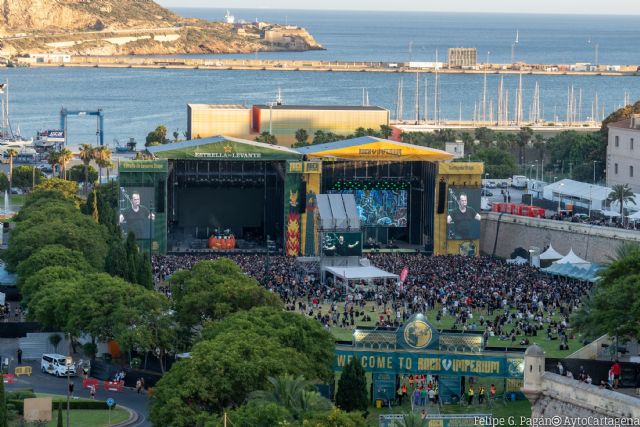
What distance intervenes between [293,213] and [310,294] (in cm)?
1439

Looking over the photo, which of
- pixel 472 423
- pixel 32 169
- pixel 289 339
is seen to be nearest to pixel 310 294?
pixel 289 339

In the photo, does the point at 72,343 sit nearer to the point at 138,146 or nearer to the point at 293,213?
the point at 293,213

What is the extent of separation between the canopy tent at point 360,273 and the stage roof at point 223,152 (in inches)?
414

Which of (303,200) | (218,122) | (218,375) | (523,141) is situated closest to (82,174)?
(218,122)

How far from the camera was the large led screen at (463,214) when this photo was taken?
76562 mm

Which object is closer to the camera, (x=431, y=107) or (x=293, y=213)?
(x=293, y=213)

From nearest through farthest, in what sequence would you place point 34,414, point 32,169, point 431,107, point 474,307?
point 34,414 < point 474,307 < point 32,169 < point 431,107

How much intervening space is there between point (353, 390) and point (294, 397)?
477 centimetres

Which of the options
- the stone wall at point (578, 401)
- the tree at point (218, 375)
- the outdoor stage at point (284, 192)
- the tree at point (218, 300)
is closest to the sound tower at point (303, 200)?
the outdoor stage at point (284, 192)

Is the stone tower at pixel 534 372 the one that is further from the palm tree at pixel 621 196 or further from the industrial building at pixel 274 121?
the industrial building at pixel 274 121

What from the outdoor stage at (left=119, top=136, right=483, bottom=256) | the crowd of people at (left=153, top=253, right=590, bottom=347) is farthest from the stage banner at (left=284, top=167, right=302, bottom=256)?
the crowd of people at (left=153, top=253, right=590, bottom=347)

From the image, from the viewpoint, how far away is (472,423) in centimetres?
3928

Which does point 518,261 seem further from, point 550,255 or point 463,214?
point 463,214

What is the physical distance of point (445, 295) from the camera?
6028 cm
